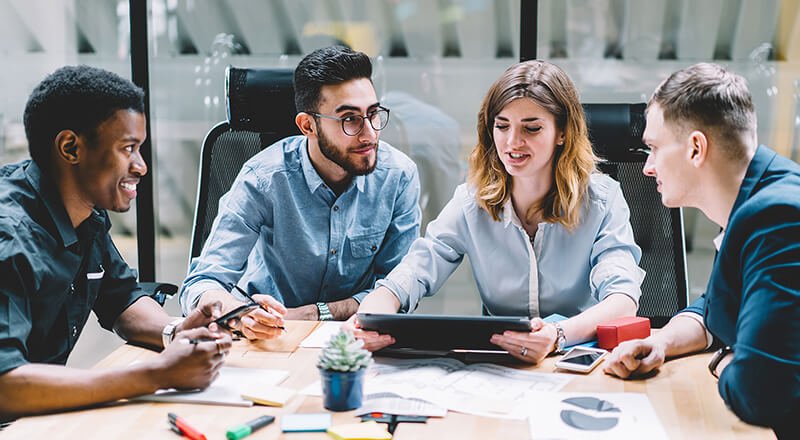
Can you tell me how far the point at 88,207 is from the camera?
66.8 inches

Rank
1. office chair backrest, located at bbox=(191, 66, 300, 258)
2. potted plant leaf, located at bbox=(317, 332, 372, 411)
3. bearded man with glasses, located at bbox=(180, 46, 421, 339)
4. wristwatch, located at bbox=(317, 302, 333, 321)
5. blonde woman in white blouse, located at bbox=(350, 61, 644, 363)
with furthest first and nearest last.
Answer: office chair backrest, located at bbox=(191, 66, 300, 258)
bearded man with glasses, located at bbox=(180, 46, 421, 339)
wristwatch, located at bbox=(317, 302, 333, 321)
blonde woman in white blouse, located at bbox=(350, 61, 644, 363)
potted plant leaf, located at bbox=(317, 332, 372, 411)

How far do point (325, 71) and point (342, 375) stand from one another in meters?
1.19

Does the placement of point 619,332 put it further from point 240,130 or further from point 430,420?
point 240,130

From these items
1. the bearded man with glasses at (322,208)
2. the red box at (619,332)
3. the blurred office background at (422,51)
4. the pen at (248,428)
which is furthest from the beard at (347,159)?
the blurred office background at (422,51)

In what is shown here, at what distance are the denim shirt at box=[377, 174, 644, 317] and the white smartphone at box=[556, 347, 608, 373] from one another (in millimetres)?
361

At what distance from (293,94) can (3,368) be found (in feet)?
4.60

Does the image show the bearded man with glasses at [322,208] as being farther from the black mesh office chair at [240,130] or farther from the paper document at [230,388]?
the paper document at [230,388]

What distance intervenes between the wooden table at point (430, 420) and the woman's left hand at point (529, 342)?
0.14 ft

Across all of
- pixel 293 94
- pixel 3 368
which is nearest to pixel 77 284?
pixel 3 368

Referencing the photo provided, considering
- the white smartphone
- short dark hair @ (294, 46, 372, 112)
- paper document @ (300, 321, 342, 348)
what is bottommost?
paper document @ (300, 321, 342, 348)

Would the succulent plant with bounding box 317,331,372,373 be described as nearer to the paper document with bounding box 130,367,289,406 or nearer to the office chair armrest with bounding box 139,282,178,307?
the paper document with bounding box 130,367,289,406

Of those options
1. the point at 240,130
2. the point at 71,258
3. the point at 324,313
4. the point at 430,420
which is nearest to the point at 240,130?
the point at 240,130

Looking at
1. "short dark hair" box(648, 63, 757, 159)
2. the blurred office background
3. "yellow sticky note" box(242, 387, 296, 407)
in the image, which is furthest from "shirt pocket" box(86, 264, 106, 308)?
the blurred office background

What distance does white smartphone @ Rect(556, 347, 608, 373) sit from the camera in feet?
5.29
